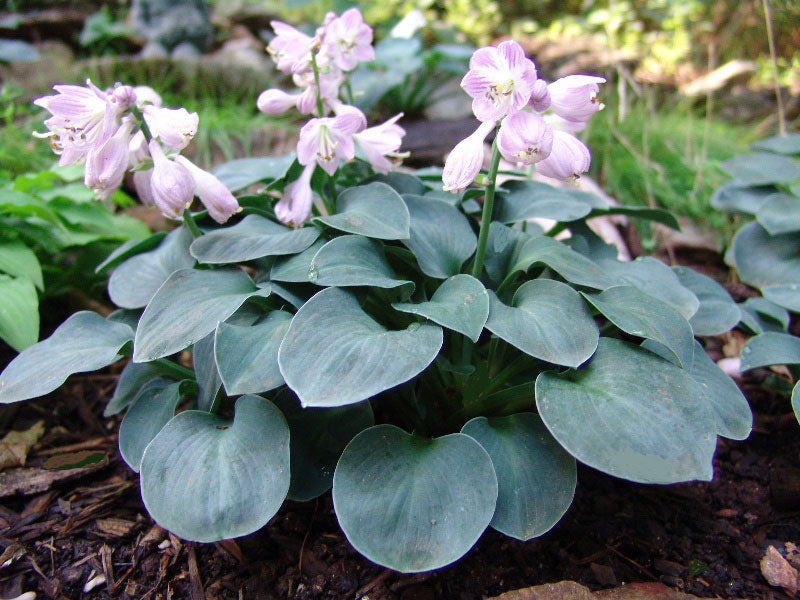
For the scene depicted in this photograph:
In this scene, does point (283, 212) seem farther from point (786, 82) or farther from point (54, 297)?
point (786, 82)

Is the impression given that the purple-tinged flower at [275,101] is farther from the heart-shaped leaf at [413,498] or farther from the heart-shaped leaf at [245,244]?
the heart-shaped leaf at [413,498]

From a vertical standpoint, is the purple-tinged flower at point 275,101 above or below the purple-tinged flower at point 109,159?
above

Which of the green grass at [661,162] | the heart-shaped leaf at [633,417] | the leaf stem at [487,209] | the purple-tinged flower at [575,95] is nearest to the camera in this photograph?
the heart-shaped leaf at [633,417]

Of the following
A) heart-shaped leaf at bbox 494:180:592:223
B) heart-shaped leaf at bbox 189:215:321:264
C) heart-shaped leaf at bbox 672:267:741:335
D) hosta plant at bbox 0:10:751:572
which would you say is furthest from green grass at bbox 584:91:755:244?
heart-shaped leaf at bbox 189:215:321:264

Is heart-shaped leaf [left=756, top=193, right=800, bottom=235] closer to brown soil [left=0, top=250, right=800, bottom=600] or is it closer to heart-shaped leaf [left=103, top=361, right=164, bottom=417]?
brown soil [left=0, top=250, right=800, bottom=600]

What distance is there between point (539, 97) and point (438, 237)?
59 cm

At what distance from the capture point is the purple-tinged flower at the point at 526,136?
1295 mm

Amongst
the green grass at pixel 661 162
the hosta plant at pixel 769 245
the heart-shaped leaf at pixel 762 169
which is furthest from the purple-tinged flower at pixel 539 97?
the green grass at pixel 661 162

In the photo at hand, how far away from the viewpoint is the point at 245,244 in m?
1.69

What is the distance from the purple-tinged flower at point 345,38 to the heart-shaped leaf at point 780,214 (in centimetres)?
196

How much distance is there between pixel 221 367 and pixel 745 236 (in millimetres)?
2487

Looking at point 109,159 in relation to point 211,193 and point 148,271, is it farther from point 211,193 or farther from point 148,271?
point 148,271

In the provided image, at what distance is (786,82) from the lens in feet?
24.0

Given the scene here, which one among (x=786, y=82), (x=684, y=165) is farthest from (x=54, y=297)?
(x=786, y=82)
